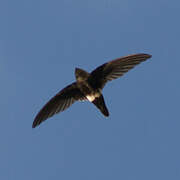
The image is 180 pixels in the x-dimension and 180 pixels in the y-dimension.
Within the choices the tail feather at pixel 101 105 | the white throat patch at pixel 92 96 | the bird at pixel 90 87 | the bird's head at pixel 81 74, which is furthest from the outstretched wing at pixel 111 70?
the tail feather at pixel 101 105

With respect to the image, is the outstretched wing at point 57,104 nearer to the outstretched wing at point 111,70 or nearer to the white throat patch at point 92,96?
the white throat patch at point 92,96

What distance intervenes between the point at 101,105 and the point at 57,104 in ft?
5.00

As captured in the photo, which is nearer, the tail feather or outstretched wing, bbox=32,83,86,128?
the tail feather

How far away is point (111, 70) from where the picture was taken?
1470 centimetres

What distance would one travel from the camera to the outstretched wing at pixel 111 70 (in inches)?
568

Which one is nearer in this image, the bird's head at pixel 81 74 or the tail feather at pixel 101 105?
the tail feather at pixel 101 105

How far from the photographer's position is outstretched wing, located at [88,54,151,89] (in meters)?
14.4

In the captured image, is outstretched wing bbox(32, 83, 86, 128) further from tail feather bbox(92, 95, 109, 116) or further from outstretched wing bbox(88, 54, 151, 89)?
tail feather bbox(92, 95, 109, 116)

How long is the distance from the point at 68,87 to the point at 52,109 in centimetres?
76

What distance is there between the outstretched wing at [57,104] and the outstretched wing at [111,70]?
0.76 meters

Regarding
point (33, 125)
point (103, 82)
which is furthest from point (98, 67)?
point (33, 125)

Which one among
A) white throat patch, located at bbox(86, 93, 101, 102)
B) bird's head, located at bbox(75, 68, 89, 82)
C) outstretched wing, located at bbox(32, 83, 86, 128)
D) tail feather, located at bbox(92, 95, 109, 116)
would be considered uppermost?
bird's head, located at bbox(75, 68, 89, 82)

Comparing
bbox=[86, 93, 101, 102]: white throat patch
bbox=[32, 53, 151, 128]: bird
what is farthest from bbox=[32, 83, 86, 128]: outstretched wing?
bbox=[86, 93, 101, 102]: white throat patch

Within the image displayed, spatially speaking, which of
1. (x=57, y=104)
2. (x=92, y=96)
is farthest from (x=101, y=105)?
(x=57, y=104)
